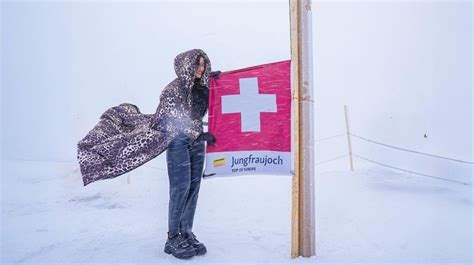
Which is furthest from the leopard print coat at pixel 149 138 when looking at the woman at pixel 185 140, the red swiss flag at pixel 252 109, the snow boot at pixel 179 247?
the snow boot at pixel 179 247

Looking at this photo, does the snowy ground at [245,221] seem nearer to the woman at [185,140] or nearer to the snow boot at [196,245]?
the snow boot at [196,245]

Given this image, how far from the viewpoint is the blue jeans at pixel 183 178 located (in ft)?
7.95

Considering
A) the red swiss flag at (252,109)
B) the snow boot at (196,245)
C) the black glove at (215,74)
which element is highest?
the black glove at (215,74)

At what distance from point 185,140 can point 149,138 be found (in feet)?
0.81

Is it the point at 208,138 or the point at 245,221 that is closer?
the point at 208,138

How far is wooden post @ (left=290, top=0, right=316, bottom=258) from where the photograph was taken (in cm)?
234

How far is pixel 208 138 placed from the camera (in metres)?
2.41

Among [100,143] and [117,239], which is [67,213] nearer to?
[117,239]

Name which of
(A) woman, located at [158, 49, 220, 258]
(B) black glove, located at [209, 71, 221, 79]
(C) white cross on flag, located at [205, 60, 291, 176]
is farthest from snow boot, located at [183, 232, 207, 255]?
(B) black glove, located at [209, 71, 221, 79]

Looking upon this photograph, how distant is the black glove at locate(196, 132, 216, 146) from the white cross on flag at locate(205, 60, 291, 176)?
3 centimetres

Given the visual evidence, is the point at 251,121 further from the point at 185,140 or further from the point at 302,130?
the point at 185,140

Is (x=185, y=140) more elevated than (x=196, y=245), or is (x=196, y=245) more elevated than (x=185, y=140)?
(x=185, y=140)

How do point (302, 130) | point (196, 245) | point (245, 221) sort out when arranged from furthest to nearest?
point (245, 221) < point (196, 245) < point (302, 130)

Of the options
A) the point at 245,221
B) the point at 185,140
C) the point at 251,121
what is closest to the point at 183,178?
the point at 185,140
